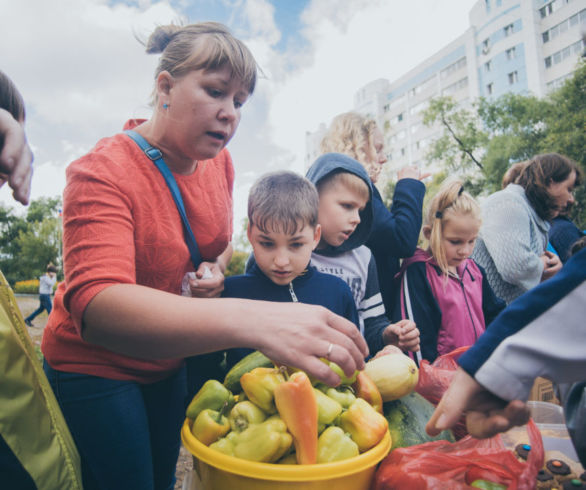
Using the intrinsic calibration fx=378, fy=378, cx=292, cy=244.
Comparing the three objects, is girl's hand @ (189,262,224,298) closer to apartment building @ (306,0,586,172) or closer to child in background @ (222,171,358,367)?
child in background @ (222,171,358,367)

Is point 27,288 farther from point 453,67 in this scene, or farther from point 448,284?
point 453,67

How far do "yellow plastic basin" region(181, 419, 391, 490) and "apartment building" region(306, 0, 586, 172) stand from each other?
27053 mm

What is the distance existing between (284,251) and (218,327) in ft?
2.71

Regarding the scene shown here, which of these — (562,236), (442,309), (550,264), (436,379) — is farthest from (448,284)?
(562,236)

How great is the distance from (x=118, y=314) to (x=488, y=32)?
49.2m

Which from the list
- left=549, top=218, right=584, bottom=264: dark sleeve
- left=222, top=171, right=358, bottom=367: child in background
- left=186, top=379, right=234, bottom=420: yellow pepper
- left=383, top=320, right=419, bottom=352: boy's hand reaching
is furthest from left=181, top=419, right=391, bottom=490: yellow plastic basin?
left=549, top=218, right=584, bottom=264: dark sleeve

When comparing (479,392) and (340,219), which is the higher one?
(340,219)

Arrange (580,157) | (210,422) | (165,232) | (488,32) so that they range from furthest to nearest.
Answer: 1. (488,32)
2. (580,157)
3. (165,232)
4. (210,422)

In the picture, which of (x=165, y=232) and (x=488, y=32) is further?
(x=488, y=32)

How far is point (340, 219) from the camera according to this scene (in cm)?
212

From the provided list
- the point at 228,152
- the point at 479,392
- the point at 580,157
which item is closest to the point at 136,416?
the point at 479,392

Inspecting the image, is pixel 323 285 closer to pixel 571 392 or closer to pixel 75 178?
pixel 571 392

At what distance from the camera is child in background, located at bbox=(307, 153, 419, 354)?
212 cm

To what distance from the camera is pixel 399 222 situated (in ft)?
7.82
